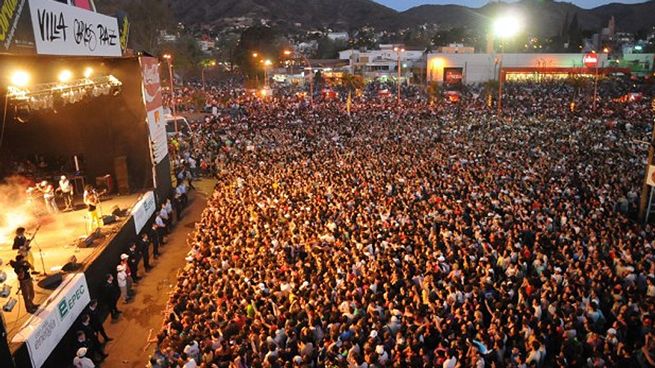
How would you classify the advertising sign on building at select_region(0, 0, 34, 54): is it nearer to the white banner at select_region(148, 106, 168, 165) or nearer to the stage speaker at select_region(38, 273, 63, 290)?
the stage speaker at select_region(38, 273, 63, 290)

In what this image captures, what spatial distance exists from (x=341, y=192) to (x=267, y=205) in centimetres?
211

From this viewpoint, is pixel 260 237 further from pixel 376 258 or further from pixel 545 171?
pixel 545 171

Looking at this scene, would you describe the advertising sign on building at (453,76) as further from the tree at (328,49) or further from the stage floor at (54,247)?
the stage floor at (54,247)

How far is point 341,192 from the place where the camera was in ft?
45.5

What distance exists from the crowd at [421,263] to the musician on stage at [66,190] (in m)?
3.99

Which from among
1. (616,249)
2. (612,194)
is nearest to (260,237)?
(616,249)

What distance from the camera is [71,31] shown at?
1041 cm

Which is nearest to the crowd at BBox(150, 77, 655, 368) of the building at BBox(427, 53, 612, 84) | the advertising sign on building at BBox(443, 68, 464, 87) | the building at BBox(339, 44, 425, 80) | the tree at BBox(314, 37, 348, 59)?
the advertising sign on building at BBox(443, 68, 464, 87)

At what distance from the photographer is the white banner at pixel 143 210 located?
12945 mm

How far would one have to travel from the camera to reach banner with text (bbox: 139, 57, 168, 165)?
1511 cm

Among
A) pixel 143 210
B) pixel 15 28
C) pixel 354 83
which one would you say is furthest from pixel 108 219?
pixel 354 83

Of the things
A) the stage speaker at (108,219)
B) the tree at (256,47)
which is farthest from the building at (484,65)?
the stage speaker at (108,219)

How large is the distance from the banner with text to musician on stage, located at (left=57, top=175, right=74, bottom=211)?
2.43 meters

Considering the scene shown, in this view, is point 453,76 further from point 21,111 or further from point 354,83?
point 21,111
